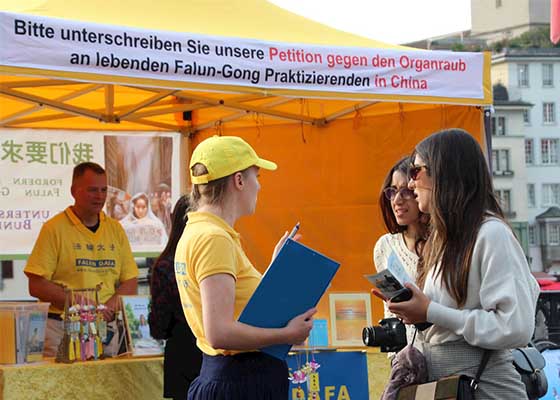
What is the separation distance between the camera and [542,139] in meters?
88.3

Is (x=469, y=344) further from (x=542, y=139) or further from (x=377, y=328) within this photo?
(x=542, y=139)

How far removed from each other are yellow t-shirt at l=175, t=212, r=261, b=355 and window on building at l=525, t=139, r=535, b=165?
86413mm

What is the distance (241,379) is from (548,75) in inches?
3560

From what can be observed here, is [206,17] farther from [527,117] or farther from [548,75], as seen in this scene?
[548,75]

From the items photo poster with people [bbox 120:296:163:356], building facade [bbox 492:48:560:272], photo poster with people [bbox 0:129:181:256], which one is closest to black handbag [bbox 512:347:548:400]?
photo poster with people [bbox 120:296:163:356]

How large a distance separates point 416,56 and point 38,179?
3.50 metres

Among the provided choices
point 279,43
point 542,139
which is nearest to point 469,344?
point 279,43

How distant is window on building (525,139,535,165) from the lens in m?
87.6

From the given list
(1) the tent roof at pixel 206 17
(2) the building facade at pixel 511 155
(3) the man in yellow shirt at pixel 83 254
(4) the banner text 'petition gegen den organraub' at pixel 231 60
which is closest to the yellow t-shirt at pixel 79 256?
(3) the man in yellow shirt at pixel 83 254

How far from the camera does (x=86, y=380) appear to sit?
580 cm

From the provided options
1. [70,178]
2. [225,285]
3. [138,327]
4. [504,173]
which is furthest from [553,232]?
[225,285]

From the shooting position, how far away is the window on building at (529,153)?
87.6 meters

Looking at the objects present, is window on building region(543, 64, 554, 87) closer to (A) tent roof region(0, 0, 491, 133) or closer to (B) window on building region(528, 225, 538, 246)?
(B) window on building region(528, 225, 538, 246)

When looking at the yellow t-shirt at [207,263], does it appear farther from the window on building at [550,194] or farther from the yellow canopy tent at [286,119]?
the window on building at [550,194]
